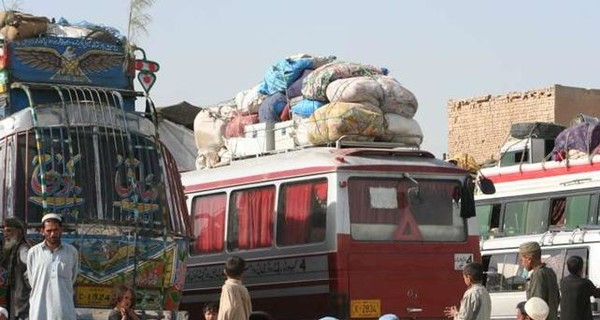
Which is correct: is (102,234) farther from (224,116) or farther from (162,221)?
(224,116)

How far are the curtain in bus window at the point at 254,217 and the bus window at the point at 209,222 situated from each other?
368 millimetres

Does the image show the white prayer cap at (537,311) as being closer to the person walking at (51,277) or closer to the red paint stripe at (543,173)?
the person walking at (51,277)

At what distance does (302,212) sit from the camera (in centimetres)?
1962

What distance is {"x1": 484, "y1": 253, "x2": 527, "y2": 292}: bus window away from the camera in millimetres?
24375

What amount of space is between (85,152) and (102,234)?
91cm

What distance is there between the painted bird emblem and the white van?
330 inches

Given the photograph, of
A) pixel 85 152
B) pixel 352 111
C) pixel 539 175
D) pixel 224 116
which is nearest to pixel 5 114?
pixel 85 152

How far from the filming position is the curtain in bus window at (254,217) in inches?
793

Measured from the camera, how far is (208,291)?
20.9 meters

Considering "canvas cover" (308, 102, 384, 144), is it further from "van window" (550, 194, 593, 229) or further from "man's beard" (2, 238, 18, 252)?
"man's beard" (2, 238, 18, 252)

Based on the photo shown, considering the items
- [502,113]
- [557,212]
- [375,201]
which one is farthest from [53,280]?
[502,113]

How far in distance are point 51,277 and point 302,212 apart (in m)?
6.01

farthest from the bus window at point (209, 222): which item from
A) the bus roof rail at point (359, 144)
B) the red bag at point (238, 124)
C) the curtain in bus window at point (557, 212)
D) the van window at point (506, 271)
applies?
the curtain in bus window at point (557, 212)

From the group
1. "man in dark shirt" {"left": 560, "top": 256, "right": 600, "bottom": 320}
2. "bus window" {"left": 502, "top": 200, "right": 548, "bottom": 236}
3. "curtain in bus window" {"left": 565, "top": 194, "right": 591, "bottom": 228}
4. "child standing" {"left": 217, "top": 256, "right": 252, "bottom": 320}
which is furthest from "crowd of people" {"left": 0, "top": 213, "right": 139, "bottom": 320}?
"bus window" {"left": 502, "top": 200, "right": 548, "bottom": 236}
